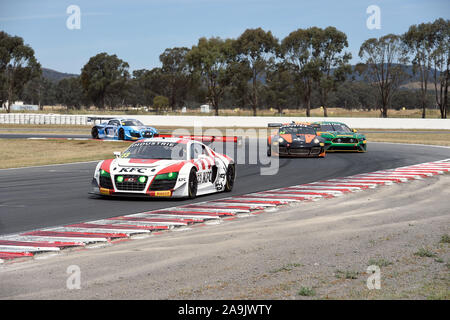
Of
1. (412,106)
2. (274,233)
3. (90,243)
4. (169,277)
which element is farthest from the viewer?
(412,106)

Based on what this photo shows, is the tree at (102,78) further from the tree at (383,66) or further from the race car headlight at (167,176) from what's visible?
the race car headlight at (167,176)

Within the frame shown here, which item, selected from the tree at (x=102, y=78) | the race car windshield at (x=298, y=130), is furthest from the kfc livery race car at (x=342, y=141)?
the tree at (x=102, y=78)

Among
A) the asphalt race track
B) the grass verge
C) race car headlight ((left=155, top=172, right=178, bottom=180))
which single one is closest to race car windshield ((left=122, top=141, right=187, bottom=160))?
race car headlight ((left=155, top=172, right=178, bottom=180))

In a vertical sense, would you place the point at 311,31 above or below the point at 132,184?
above

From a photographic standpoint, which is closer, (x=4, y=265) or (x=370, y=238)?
(x=4, y=265)

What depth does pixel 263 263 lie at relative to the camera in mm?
7145

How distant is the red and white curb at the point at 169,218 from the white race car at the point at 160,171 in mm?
592

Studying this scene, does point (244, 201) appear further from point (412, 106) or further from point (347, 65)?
point (412, 106)

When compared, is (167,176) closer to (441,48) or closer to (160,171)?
(160,171)

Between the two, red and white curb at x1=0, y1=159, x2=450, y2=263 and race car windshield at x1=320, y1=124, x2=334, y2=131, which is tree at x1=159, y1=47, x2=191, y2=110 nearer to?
race car windshield at x1=320, y1=124, x2=334, y2=131
